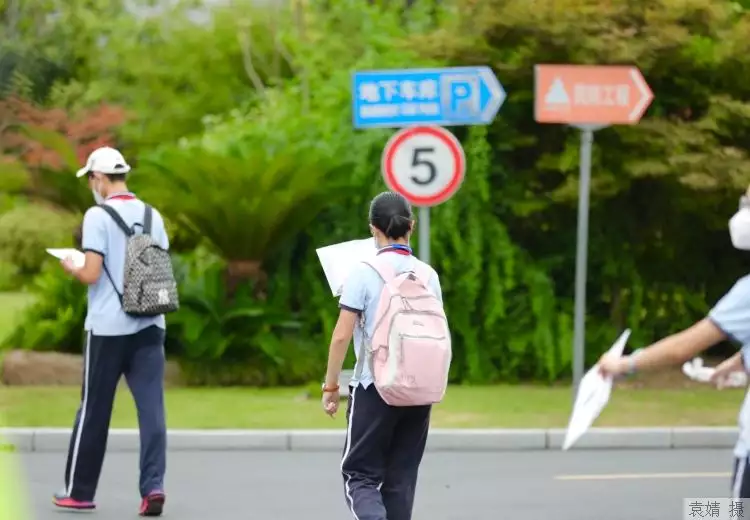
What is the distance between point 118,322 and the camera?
7.25 metres

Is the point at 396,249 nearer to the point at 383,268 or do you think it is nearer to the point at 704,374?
the point at 383,268

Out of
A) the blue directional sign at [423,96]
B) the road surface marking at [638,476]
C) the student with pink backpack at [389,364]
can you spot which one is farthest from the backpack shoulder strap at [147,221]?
the blue directional sign at [423,96]

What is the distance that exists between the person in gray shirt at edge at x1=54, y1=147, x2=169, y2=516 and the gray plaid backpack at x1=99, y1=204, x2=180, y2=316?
0.10ft

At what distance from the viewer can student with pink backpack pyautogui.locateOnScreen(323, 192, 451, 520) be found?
5.42 meters

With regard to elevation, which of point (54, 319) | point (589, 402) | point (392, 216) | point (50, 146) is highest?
point (50, 146)

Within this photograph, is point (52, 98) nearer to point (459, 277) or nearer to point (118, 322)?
point (459, 277)

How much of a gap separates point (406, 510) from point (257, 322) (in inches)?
303

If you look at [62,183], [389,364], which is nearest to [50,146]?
[62,183]

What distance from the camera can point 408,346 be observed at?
17.7ft

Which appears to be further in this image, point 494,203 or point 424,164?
point 494,203

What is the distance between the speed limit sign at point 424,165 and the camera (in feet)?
35.5

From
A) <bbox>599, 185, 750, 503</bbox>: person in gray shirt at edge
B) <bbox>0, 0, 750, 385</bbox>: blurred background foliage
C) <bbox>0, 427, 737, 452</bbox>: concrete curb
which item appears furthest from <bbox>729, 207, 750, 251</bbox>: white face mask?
<bbox>0, 0, 750, 385</bbox>: blurred background foliage

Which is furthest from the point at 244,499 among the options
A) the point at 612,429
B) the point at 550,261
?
the point at 550,261

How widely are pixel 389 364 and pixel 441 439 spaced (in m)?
4.85
